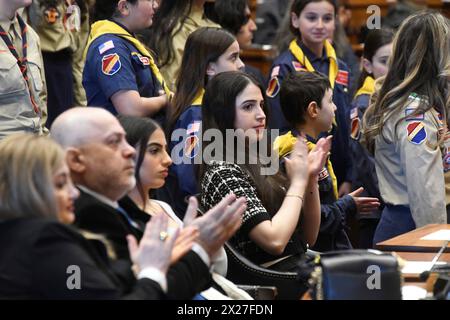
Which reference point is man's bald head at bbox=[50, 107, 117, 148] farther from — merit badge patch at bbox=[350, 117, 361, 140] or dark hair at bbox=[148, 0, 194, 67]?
merit badge patch at bbox=[350, 117, 361, 140]

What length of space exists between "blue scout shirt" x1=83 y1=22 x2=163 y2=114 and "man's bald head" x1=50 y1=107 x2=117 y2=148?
Answer: 1.56 meters

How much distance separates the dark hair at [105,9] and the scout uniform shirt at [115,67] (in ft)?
0.36

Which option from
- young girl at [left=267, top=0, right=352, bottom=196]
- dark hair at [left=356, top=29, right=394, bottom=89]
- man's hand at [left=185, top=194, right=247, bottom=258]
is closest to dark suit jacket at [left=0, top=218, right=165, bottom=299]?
man's hand at [left=185, top=194, right=247, bottom=258]

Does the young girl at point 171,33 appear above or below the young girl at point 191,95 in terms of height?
above

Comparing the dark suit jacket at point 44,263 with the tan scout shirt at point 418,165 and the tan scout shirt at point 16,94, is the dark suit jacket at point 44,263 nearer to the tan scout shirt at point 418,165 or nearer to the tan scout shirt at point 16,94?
the tan scout shirt at point 16,94

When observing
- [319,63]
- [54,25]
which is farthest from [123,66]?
[319,63]

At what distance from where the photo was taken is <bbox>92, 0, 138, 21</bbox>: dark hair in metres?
4.86

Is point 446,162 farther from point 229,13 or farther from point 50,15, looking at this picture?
point 50,15

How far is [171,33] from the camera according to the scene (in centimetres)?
548

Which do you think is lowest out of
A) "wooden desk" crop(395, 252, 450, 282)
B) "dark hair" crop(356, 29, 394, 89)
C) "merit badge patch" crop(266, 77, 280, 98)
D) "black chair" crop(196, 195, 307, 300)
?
"black chair" crop(196, 195, 307, 300)

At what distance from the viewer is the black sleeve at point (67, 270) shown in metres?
2.50

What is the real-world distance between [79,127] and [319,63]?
331cm

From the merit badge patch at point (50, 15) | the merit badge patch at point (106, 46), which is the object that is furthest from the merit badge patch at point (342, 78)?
the merit badge patch at point (106, 46)
